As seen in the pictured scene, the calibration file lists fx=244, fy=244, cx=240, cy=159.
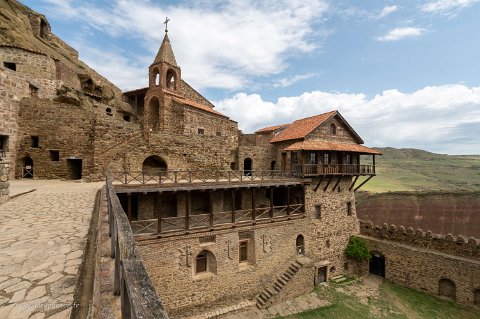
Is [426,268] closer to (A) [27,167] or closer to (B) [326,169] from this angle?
(B) [326,169]

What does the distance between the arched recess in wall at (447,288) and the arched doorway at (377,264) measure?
368cm

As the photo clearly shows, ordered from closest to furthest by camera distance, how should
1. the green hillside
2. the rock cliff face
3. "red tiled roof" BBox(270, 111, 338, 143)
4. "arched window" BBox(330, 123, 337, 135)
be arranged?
"red tiled roof" BBox(270, 111, 338, 143)
the rock cliff face
"arched window" BBox(330, 123, 337, 135)
the green hillside

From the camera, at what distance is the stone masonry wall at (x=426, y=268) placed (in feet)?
52.6

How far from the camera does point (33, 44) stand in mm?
22703

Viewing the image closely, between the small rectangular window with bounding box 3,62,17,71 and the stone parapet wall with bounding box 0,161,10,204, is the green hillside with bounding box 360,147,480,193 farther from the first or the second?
the small rectangular window with bounding box 3,62,17,71

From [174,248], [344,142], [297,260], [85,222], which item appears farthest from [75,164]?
[344,142]

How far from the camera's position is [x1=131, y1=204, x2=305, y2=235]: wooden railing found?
546 inches

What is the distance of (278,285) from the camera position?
15883 millimetres

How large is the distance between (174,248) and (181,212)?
2976mm

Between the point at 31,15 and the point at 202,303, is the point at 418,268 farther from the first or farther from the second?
the point at 31,15

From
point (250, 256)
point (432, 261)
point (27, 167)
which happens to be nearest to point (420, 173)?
point (432, 261)

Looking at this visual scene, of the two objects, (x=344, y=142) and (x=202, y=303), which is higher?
(x=344, y=142)

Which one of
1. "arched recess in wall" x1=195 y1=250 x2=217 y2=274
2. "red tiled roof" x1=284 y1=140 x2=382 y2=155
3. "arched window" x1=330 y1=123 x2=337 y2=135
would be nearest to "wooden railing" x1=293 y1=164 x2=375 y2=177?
"red tiled roof" x1=284 y1=140 x2=382 y2=155

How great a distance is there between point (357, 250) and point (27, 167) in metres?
26.1
